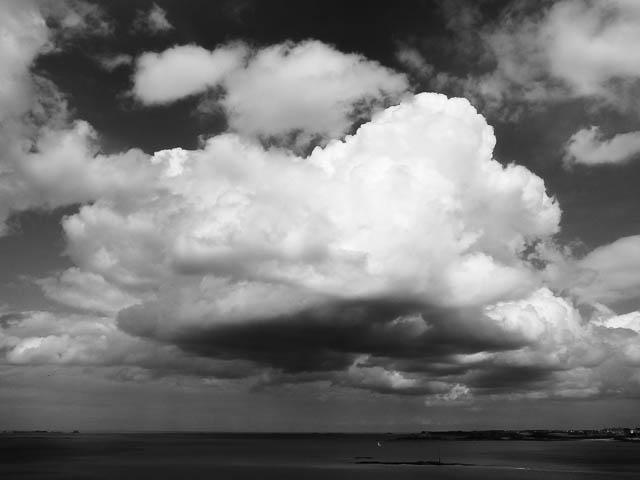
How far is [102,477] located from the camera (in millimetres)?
143000

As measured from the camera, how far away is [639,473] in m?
171

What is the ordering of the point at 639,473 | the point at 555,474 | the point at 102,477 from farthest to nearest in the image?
the point at 639,473 < the point at 555,474 < the point at 102,477

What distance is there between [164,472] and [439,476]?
7804 cm

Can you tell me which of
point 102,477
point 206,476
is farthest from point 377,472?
point 102,477

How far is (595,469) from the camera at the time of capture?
181250 mm

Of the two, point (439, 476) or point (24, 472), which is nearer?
point (439, 476)

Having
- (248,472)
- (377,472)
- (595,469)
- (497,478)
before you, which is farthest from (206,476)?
(595,469)

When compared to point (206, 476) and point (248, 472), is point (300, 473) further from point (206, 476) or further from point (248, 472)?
point (206, 476)

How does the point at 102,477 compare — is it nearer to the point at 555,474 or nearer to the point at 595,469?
the point at 555,474

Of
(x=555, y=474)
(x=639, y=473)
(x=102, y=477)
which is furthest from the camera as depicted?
(x=639, y=473)

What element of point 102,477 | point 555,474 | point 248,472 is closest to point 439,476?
point 555,474

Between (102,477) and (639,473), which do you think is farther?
(639,473)

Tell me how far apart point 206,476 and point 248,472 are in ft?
60.8

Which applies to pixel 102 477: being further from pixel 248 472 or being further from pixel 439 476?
pixel 439 476
